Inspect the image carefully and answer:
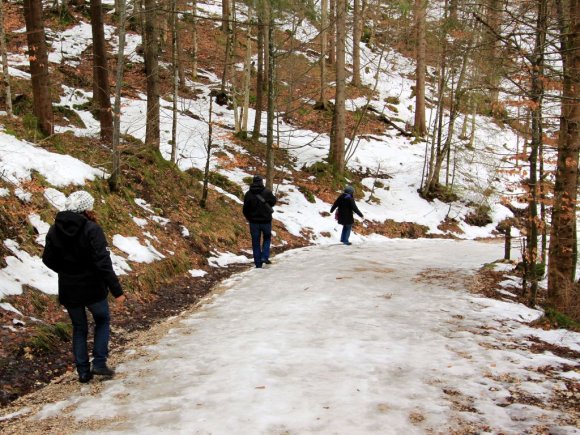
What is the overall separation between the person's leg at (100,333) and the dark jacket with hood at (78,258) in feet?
0.35

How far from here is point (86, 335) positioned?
5.22 m

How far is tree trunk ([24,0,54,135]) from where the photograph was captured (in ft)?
38.0

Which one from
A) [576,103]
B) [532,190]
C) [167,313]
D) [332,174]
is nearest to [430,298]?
[532,190]

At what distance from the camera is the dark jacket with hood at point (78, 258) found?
5000mm

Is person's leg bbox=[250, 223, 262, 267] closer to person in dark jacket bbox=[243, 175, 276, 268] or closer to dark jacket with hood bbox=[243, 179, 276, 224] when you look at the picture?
person in dark jacket bbox=[243, 175, 276, 268]

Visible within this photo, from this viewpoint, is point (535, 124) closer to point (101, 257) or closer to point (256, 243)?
point (256, 243)

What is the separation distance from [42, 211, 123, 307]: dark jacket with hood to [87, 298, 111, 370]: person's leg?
11 cm

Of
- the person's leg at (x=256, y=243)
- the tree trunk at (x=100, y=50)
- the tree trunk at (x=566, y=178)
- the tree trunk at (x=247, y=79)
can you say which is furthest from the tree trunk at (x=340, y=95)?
the tree trunk at (x=566, y=178)

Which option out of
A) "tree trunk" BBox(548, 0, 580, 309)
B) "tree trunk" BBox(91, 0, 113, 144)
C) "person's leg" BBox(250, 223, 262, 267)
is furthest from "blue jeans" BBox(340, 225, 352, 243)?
"tree trunk" BBox(91, 0, 113, 144)

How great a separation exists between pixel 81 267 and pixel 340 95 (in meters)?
18.4

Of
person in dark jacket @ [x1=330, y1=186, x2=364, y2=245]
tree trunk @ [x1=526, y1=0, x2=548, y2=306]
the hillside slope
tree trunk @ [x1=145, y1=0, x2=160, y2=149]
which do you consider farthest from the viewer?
person in dark jacket @ [x1=330, y1=186, x2=364, y2=245]

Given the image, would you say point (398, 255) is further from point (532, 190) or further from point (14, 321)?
point (14, 321)

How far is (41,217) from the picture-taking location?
8359 mm

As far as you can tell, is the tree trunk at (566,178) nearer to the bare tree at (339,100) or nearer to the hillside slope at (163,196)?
the hillside slope at (163,196)
